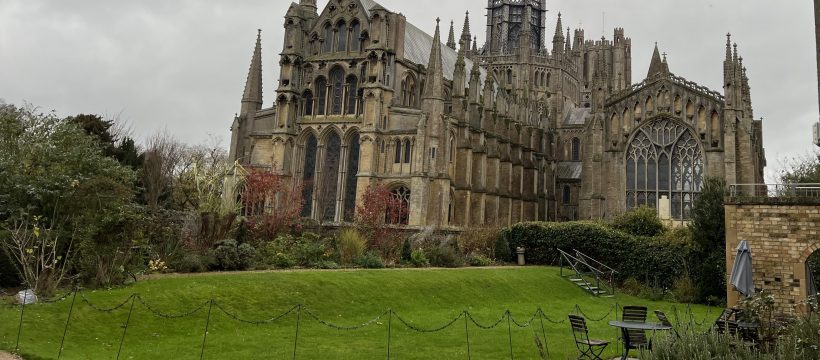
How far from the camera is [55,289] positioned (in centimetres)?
1598

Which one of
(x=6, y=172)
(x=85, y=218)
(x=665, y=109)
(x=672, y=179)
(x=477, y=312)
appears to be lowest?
(x=477, y=312)

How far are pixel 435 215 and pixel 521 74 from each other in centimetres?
4353

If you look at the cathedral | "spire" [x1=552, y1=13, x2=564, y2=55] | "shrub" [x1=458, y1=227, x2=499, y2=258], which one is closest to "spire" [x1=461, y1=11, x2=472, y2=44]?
"spire" [x1=552, y1=13, x2=564, y2=55]

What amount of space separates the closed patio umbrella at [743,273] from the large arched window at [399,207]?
21.4 meters

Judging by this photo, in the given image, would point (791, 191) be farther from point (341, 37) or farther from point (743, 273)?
point (341, 37)

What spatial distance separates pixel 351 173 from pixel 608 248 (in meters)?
18.6

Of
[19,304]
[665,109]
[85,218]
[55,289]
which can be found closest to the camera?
[19,304]

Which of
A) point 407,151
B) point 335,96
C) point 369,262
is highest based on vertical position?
point 335,96

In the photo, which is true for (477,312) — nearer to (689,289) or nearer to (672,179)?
(689,289)

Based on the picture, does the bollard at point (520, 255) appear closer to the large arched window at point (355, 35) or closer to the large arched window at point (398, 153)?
the large arched window at point (398, 153)

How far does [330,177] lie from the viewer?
4341 centimetres

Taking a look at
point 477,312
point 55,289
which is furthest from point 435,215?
point 55,289

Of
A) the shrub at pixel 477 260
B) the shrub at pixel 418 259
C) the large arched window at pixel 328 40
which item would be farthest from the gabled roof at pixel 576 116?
the shrub at pixel 418 259

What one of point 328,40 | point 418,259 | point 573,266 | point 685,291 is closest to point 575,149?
point 328,40
